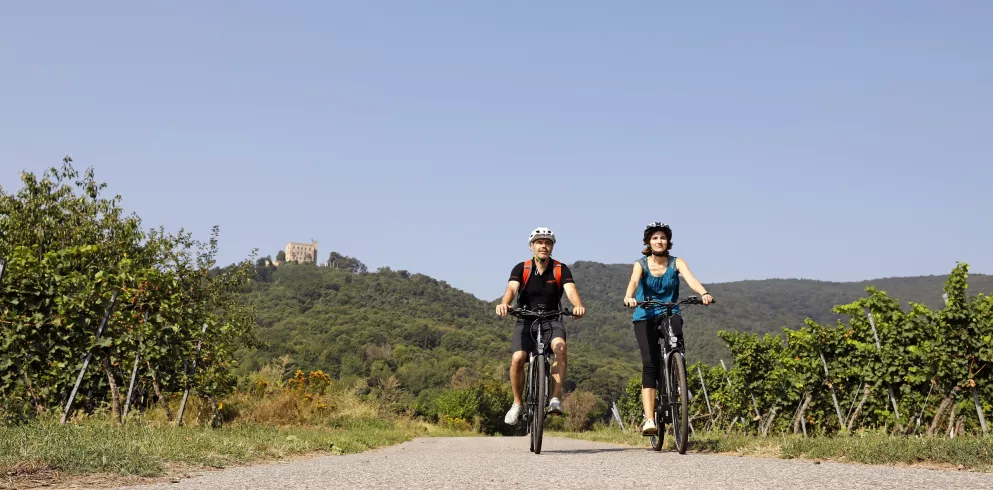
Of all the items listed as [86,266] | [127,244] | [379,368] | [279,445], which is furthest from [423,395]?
[279,445]

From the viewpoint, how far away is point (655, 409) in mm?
8312

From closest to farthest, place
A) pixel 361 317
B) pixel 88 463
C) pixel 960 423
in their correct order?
pixel 88 463 → pixel 960 423 → pixel 361 317

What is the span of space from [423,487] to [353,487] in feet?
1.32

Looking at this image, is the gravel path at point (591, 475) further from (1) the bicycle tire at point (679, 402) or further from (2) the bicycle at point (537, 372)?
(2) the bicycle at point (537, 372)

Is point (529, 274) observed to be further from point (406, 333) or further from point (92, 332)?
point (406, 333)

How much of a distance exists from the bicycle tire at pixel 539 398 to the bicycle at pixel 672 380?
111cm

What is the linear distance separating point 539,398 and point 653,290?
1538mm

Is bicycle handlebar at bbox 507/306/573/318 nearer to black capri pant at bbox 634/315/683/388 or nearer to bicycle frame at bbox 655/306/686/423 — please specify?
black capri pant at bbox 634/315/683/388

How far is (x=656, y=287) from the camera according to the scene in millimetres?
8219

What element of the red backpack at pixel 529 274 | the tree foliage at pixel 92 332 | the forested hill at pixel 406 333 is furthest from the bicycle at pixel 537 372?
the forested hill at pixel 406 333

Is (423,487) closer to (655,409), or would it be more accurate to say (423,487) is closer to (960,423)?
(655,409)

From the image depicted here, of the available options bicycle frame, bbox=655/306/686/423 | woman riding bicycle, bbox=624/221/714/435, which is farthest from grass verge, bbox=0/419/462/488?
bicycle frame, bbox=655/306/686/423

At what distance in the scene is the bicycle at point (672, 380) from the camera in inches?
298

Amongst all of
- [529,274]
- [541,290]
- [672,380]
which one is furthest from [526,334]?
[672,380]
